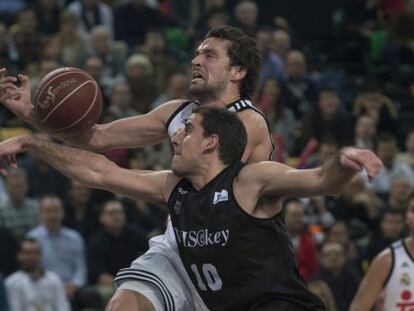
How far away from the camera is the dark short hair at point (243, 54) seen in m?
7.12

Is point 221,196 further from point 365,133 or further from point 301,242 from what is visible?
point 365,133

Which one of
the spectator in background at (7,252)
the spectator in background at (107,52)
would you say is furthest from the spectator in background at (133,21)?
the spectator in background at (7,252)

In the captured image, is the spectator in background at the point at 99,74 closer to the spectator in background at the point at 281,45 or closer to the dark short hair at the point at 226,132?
the spectator in background at the point at 281,45

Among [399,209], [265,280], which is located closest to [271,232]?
[265,280]

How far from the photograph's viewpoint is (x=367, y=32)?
55.7ft

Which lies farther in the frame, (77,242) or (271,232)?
(77,242)

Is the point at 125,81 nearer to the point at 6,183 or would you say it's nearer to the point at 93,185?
the point at 6,183

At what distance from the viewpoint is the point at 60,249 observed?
36.8ft

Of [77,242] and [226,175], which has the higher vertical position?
[226,175]

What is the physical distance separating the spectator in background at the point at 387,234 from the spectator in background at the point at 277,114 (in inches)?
A: 70.0

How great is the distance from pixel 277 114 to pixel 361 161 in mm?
7829

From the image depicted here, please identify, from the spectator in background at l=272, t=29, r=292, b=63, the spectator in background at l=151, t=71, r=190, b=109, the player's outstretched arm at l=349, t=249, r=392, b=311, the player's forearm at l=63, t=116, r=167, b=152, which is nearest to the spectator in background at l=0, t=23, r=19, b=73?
the spectator in background at l=151, t=71, r=190, b=109

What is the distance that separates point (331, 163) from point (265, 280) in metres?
0.85

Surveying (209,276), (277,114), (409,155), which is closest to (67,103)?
(209,276)
